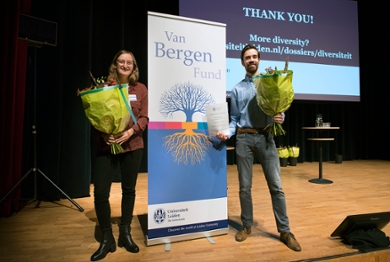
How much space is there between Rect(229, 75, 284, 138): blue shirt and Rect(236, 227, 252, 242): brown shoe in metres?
0.74

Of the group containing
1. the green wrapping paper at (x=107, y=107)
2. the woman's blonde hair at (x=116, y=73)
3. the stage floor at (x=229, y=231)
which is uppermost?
the woman's blonde hair at (x=116, y=73)

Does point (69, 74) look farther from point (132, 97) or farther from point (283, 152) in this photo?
point (283, 152)

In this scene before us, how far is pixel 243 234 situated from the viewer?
78.7 inches

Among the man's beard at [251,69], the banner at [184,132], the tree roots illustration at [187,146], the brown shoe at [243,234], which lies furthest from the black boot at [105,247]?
the man's beard at [251,69]

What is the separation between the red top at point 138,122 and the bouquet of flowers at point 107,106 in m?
0.13

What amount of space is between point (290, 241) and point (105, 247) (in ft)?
4.14

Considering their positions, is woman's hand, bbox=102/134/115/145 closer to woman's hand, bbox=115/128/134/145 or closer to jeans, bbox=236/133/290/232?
woman's hand, bbox=115/128/134/145

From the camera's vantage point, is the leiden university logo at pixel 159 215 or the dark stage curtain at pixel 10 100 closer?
the leiden university logo at pixel 159 215

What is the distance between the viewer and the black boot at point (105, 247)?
5.54ft

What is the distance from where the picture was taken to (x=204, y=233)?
203cm

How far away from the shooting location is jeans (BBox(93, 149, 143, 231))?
171 centimetres

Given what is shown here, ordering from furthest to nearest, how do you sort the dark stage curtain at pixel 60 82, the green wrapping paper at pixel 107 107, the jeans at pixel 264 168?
the dark stage curtain at pixel 60 82
the jeans at pixel 264 168
the green wrapping paper at pixel 107 107

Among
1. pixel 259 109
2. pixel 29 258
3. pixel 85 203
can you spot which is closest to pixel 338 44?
pixel 259 109

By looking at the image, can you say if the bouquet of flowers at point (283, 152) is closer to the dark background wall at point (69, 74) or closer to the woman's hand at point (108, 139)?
the dark background wall at point (69, 74)
